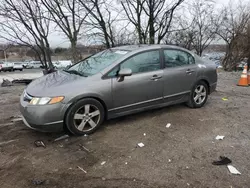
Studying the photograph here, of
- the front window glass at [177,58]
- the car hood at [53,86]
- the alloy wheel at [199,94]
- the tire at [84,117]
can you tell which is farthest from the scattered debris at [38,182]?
the alloy wheel at [199,94]

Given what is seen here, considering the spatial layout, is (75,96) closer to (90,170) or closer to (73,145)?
(73,145)

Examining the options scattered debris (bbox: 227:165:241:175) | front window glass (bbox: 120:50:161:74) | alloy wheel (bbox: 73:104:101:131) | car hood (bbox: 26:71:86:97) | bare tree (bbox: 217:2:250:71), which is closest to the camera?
scattered debris (bbox: 227:165:241:175)

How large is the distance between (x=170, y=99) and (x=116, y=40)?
6752mm

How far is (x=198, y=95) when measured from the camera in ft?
15.1

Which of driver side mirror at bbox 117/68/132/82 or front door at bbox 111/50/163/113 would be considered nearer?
driver side mirror at bbox 117/68/132/82

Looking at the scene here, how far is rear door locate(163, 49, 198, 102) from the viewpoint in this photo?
4.06 metres

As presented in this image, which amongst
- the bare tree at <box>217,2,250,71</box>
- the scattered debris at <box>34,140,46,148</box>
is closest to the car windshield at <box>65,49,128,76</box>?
the scattered debris at <box>34,140,46,148</box>

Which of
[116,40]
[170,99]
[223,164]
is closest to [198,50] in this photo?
[116,40]

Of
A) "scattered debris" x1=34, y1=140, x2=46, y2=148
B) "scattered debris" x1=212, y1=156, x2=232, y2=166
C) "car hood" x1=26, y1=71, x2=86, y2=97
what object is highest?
"car hood" x1=26, y1=71, x2=86, y2=97

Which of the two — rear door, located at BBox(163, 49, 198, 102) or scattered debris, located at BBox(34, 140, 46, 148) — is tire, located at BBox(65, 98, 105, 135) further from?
rear door, located at BBox(163, 49, 198, 102)

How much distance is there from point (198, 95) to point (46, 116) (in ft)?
10.9

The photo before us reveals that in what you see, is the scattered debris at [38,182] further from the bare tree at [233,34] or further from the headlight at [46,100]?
the bare tree at [233,34]

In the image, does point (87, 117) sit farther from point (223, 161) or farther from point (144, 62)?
point (223, 161)

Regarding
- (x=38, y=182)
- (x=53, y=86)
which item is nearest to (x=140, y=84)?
(x=53, y=86)
